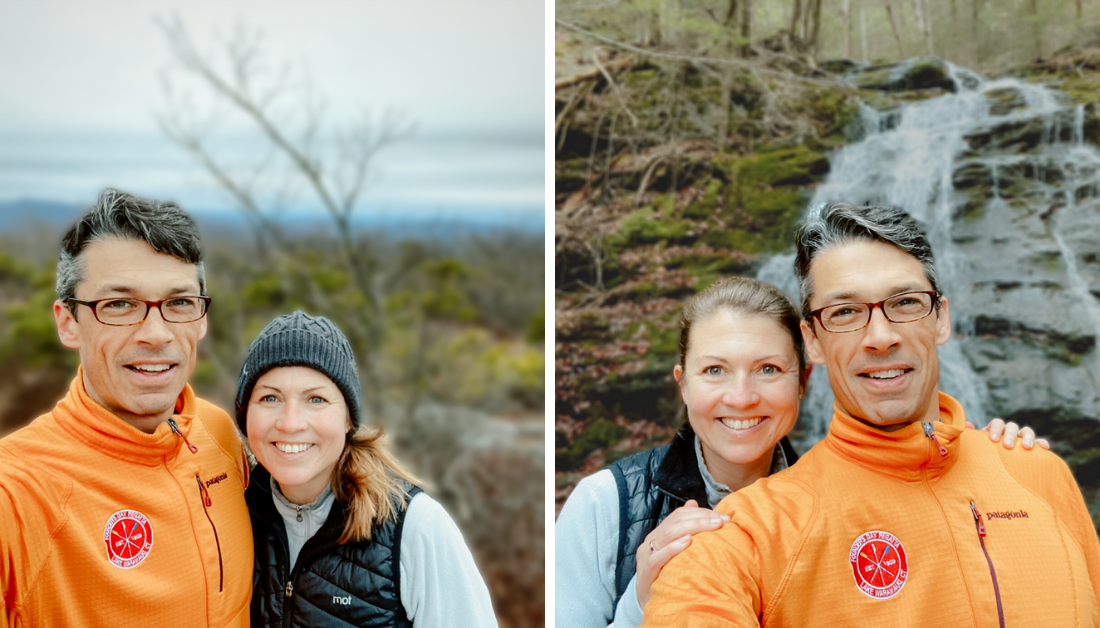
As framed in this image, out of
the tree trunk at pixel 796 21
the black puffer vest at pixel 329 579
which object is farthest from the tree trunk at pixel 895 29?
the black puffer vest at pixel 329 579

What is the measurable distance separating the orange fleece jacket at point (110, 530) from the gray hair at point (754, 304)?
1398 mm

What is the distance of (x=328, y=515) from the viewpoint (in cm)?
213

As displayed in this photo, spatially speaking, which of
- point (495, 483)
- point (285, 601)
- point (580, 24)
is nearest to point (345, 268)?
point (495, 483)

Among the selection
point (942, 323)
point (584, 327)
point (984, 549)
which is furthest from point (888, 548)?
point (584, 327)

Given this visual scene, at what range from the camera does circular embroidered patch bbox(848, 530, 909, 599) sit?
1.92m

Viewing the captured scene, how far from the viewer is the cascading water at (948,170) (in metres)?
2.83

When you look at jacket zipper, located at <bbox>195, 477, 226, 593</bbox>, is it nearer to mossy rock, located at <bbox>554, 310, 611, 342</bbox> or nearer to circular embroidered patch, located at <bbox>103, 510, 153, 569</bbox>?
circular embroidered patch, located at <bbox>103, 510, 153, 569</bbox>

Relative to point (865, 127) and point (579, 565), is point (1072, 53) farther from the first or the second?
point (579, 565)

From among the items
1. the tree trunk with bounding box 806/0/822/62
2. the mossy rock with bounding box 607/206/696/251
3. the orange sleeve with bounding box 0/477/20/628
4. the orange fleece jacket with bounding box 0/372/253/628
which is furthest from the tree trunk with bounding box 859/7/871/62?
the orange sleeve with bounding box 0/477/20/628

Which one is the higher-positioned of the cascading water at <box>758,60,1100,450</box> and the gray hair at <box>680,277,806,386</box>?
the cascading water at <box>758,60,1100,450</box>

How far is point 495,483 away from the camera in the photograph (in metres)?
3.48

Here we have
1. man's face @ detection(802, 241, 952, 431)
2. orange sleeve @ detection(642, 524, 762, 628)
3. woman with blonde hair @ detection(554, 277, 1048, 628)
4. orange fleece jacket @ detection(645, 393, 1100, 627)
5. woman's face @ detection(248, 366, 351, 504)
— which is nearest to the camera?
orange sleeve @ detection(642, 524, 762, 628)

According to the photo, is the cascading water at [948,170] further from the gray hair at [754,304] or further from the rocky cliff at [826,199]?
the gray hair at [754,304]

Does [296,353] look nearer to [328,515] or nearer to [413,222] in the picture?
[328,515]
